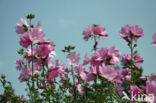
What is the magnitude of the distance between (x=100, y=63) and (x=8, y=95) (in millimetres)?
2963

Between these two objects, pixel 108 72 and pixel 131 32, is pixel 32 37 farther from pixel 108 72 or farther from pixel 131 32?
pixel 131 32

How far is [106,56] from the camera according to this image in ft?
8.90

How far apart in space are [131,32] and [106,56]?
4.35ft

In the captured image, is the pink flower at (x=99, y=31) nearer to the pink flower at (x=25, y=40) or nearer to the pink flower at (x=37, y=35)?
the pink flower at (x=37, y=35)

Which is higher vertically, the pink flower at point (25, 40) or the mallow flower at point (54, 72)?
the pink flower at point (25, 40)

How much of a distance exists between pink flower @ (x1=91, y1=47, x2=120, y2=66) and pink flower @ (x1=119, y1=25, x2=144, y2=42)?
3.54ft

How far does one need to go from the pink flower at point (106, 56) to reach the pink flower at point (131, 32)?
108 centimetres

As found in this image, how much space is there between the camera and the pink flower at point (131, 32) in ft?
12.6

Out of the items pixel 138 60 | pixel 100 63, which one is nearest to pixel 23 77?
pixel 100 63

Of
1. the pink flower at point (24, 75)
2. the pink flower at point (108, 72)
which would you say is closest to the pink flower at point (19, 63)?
the pink flower at point (24, 75)

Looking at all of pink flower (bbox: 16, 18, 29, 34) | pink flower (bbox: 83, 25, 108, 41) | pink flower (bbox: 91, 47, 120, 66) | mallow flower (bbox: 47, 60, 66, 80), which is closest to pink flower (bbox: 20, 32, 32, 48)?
pink flower (bbox: 16, 18, 29, 34)

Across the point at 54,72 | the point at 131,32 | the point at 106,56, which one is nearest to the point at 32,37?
the point at 54,72

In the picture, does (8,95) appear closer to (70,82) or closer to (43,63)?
(70,82)

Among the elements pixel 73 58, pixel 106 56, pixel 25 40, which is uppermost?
pixel 25 40
